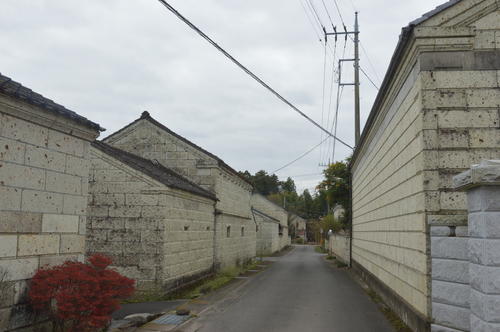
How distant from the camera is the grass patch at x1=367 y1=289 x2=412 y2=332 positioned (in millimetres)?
8363

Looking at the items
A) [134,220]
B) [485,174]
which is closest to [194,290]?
[134,220]

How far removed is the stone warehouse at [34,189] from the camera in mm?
5855

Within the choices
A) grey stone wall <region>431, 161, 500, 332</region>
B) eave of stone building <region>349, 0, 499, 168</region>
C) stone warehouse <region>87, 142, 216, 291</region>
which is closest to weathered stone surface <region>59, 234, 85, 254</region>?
stone warehouse <region>87, 142, 216, 291</region>

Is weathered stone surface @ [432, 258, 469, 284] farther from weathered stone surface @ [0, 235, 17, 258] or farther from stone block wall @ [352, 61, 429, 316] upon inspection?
weathered stone surface @ [0, 235, 17, 258]

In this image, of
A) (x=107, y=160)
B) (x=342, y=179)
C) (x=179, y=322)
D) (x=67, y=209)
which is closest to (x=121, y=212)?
(x=107, y=160)

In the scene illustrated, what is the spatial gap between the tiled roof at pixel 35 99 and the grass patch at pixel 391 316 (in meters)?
7.02

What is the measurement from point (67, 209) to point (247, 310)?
18.0 feet

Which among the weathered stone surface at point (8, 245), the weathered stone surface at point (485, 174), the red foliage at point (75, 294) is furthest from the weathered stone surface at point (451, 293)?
the weathered stone surface at point (8, 245)

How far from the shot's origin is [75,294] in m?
5.99

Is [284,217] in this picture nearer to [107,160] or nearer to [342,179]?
[342,179]

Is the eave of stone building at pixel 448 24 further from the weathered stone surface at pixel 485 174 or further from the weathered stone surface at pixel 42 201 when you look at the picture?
the weathered stone surface at pixel 42 201

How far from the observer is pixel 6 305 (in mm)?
5777

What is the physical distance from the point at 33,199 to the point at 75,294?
1583mm

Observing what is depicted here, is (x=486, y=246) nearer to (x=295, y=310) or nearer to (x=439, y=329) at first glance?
(x=439, y=329)
